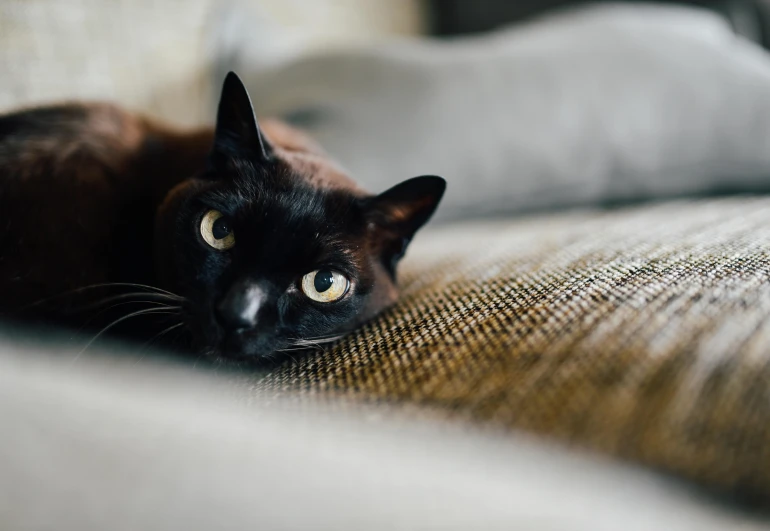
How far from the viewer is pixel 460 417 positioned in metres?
0.44

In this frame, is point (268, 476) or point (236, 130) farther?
point (236, 130)

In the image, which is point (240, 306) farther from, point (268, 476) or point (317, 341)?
point (268, 476)

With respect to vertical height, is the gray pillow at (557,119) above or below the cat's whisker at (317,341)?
above

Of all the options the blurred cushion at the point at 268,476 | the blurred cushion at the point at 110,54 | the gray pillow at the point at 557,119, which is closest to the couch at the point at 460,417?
the blurred cushion at the point at 268,476

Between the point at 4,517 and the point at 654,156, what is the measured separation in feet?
4.18

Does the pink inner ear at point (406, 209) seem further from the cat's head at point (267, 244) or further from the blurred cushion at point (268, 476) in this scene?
the blurred cushion at point (268, 476)

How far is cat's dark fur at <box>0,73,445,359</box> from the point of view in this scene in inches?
25.9

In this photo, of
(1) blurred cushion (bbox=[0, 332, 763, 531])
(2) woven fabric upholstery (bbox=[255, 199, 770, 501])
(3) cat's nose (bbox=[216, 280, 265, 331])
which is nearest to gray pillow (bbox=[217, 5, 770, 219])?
(2) woven fabric upholstery (bbox=[255, 199, 770, 501])

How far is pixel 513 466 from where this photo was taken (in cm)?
38

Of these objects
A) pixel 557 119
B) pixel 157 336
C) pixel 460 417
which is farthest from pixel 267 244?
pixel 557 119

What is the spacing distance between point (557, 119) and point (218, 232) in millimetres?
819

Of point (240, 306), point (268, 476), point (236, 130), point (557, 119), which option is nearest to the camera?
point (268, 476)

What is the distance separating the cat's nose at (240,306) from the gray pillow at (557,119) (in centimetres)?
55

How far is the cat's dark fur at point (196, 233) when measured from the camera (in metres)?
0.66
